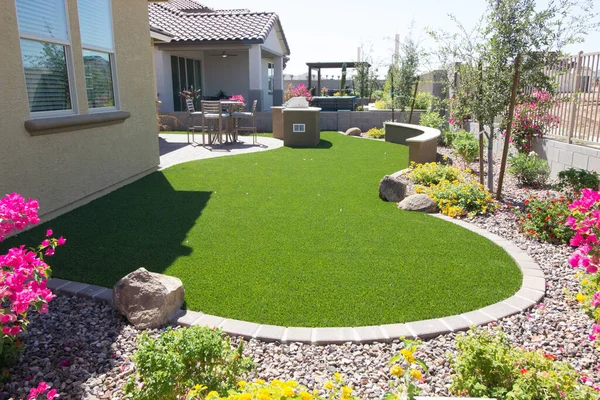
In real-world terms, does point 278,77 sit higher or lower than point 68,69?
higher

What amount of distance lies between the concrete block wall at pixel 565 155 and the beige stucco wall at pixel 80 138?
5.84 meters

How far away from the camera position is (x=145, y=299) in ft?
10.6

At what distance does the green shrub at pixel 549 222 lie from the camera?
489 centimetres

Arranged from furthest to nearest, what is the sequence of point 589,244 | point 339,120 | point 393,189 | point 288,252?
point 339,120
point 393,189
point 288,252
point 589,244

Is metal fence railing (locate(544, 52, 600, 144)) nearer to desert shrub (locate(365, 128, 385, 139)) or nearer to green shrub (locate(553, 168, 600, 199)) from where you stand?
green shrub (locate(553, 168, 600, 199))

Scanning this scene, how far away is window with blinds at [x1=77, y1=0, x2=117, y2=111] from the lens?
6281mm

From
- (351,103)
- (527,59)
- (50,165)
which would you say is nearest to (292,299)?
(50,165)

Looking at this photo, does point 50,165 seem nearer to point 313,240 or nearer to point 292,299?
point 313,240

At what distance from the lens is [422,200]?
613 cm

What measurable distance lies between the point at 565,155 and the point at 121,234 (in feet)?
23.0

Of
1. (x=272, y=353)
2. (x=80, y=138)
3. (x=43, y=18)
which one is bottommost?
(x=272, y=353)

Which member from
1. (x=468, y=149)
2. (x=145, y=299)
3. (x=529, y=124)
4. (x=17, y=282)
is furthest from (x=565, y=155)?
(x=17, y=282)

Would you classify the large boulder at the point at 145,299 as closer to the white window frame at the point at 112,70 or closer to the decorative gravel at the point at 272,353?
the decorative gravel at the point at 272,353

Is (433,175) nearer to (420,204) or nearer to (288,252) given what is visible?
(420,204)
